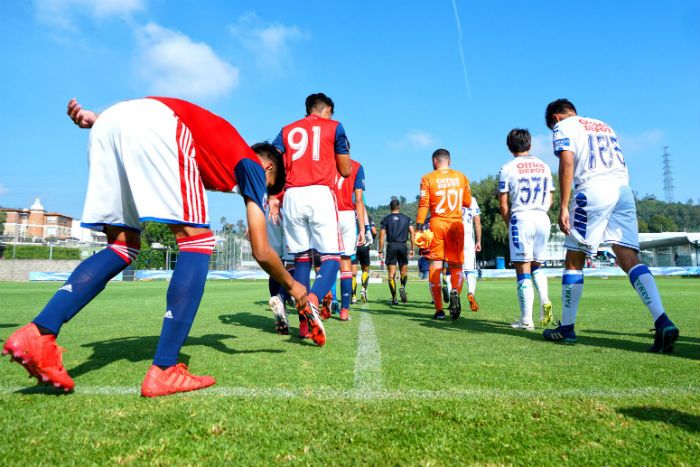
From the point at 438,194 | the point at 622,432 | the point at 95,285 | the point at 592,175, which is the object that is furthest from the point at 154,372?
the point at 438,194

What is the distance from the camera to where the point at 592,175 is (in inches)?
160

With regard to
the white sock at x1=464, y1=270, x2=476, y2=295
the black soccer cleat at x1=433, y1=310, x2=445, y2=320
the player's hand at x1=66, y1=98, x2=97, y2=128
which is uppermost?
the player's hand at x1=66, y1=98, x2=97, y2=128

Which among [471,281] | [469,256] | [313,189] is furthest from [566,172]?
[469,256]

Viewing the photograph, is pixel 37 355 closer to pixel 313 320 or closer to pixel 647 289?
pixel 313 320

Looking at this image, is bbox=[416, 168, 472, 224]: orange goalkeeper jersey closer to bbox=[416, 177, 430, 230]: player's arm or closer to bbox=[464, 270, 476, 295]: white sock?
bbox=[416, 177, 430, 230]: player's arm

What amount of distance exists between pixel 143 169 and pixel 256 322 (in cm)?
379

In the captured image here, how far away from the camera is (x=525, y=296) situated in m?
5.25

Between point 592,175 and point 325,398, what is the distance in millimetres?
3217

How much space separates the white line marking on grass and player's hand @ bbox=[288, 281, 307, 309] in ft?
1.82

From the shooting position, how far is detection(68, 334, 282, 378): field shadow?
310 cm

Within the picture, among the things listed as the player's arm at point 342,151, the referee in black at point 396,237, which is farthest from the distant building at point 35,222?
the player's arm at point 342,151

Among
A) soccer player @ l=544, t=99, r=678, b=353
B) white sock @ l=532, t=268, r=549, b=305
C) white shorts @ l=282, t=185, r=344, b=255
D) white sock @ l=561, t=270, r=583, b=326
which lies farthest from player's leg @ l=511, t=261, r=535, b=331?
white shorts @ l=282, t=185, r=344, b=255

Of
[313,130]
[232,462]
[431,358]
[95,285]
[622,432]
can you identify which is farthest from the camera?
[313,130]

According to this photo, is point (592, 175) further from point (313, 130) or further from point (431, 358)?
point (313, 130)
